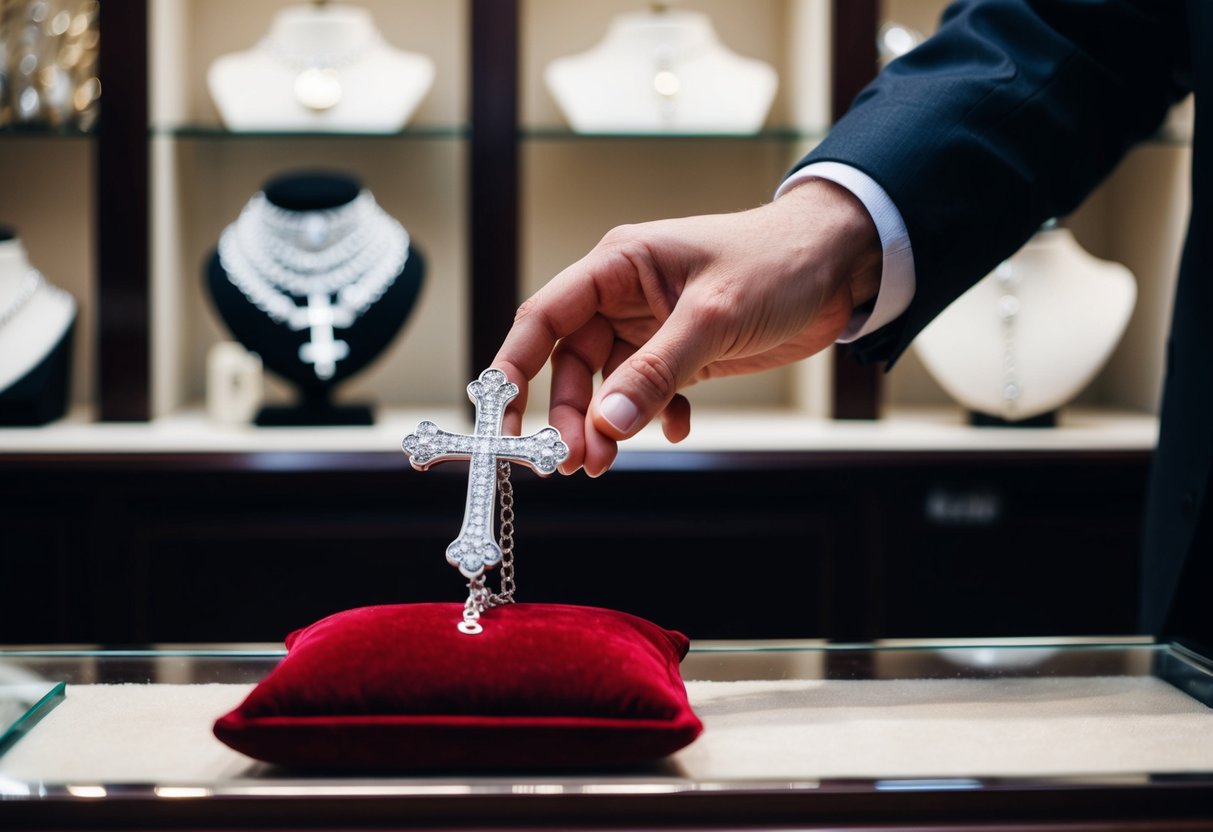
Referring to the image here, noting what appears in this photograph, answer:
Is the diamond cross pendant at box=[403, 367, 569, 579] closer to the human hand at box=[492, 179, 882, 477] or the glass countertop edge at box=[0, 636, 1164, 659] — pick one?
the human hand at box=[492, 179, 882, 477]

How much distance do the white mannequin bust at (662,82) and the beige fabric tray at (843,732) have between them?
135 cm

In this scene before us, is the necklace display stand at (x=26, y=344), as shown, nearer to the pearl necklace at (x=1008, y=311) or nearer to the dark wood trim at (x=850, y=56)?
the dark wood trim at (x=850, y=56)

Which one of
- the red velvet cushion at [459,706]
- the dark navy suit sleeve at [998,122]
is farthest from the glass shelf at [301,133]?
the red velvet cushion at [459,706]

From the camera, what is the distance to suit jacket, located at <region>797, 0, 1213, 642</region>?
0.88 meters

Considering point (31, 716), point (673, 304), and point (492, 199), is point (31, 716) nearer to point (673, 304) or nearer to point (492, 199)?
point (673, 304)

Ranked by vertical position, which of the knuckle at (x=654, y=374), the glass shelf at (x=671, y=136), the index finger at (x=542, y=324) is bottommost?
the knuckle at (x=654, y=374)

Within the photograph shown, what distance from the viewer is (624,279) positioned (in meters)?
0.82

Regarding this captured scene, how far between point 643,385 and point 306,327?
47.6 inches

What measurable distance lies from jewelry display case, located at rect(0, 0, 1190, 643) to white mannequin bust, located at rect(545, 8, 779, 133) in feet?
0.12

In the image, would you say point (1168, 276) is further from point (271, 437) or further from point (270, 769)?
point (270, 769)

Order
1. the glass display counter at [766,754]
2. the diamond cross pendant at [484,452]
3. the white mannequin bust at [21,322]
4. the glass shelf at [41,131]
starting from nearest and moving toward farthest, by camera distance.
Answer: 1. the glass display counter at [766,754]
2. the diamond cross pendant at [484,452]
3. the white mannequin bust at [21,322]
4. the glass shelf at [41,131]

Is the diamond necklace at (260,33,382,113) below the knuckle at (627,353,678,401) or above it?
above

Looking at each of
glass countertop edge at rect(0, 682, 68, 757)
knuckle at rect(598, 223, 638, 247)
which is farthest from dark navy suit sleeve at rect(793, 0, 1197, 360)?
glass countertop edge at rect(0, 682, 68, 757)

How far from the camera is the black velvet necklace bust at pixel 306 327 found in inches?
72.1
